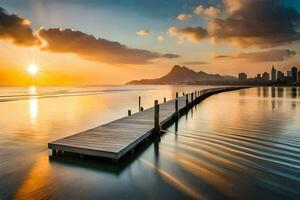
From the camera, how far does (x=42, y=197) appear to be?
7.10 m

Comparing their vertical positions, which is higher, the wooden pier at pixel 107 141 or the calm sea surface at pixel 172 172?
the wooden pier at pixel 107 141

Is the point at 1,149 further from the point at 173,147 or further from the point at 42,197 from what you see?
the point at 173,147

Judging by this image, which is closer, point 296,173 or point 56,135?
point 296,173

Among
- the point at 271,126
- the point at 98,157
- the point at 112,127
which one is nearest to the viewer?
the point at 98,157

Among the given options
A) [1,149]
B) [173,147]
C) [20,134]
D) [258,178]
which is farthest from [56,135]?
[258,178]

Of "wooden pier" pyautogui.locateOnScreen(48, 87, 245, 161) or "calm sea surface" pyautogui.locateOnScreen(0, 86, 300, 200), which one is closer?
"calm sea surface" pyautogui.locateOnScreen(0, 86, 300, 200)

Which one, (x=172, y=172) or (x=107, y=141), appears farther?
(x=107, y=141)

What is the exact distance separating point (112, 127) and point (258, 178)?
27.9 ft

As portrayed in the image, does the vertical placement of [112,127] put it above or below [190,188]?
above

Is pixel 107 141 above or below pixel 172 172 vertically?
above

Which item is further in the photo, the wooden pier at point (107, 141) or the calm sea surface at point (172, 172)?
the wooden pier at point (107, 141)

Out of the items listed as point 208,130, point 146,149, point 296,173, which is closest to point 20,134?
point 146,149

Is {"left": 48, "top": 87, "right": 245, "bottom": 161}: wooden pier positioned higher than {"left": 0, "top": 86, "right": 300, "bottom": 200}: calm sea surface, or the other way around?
{"left": 48, "top": 87, "right": 245, "bottom": 161}: wooden pier

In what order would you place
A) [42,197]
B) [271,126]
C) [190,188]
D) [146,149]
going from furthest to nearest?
[271,126]
[146,149]
[190,188]
[42,197]
